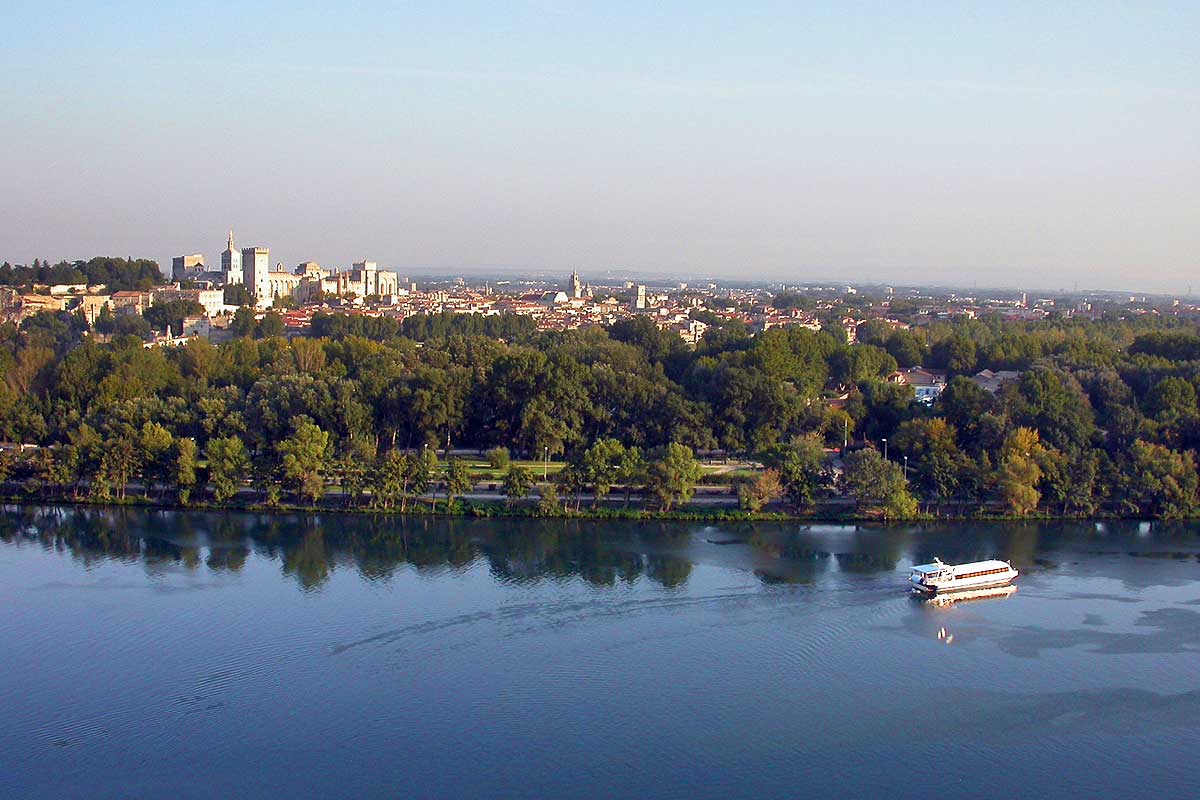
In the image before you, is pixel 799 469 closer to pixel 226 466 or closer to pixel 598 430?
pixel 598 430

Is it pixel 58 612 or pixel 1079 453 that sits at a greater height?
pixel 1079 453

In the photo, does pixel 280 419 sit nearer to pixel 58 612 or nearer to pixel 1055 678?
pixel 58 612

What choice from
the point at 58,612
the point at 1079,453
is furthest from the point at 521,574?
the point at 1079,453

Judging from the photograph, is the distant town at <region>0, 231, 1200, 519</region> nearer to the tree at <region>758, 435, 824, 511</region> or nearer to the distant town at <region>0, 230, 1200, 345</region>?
the tree at <region>758, 435, 824, 511</region>

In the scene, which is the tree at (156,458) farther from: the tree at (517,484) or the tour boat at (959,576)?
the tour boat at (959,576)

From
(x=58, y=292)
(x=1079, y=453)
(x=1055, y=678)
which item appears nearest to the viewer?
(x=1055, y=678)

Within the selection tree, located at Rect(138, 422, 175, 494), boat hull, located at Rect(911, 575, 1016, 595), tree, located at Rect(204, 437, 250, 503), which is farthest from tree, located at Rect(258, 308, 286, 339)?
boat hull, located at Rect(911, 575, 1016, 595)

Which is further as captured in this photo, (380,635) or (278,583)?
(278,583)
